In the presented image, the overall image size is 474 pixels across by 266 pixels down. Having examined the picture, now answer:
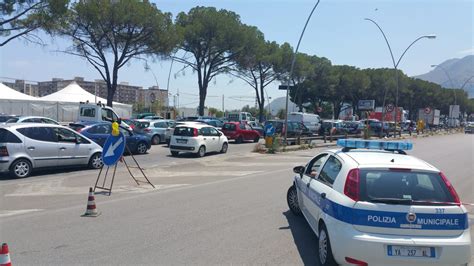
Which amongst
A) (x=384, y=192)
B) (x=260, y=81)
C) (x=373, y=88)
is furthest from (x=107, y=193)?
(x=373, y=88)

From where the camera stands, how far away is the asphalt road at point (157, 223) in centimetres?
588

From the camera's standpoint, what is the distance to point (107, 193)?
10.5 metres

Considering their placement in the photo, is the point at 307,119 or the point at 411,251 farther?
→ the point at 307,119

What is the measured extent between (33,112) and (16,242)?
42.0 meters

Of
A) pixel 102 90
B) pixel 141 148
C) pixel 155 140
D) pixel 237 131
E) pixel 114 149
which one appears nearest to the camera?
pixel 114 149

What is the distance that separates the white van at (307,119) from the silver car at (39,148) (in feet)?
104

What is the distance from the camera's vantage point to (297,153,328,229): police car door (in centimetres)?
648

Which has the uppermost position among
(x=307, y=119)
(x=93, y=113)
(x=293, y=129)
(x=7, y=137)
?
(x=307, y=119)

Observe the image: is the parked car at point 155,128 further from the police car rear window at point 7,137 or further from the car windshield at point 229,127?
the police car rear window at point 7,137

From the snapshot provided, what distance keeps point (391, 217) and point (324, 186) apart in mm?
1281

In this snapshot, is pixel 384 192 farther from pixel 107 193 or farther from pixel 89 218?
pixel 107 193

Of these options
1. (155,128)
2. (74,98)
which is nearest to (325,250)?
(155,128)

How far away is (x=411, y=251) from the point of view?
477 centimetres

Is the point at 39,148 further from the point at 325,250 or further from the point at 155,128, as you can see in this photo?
the point at 155,128
